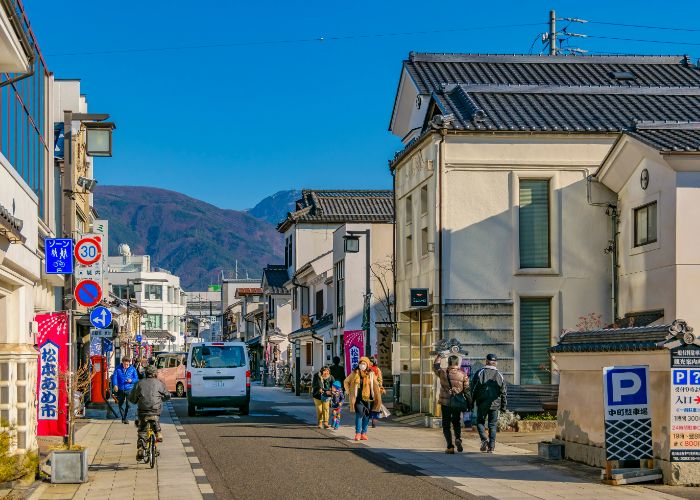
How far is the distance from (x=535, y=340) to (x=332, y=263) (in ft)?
84.6

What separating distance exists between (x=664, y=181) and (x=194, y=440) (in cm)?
1171

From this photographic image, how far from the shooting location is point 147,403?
1811 cm

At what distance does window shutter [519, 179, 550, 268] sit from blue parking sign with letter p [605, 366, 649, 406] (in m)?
12.7

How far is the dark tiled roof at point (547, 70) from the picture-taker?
33125mm

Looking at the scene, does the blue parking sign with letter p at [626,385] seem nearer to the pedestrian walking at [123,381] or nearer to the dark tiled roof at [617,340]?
the dark tiled roof at [617,340]

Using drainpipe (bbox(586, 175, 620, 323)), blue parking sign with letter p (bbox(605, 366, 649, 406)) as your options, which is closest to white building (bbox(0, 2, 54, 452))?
blue parking sign with letter p (bbox(605, 366, 649, 406))

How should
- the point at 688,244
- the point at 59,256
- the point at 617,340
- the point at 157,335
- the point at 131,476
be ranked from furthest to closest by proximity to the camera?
1. the point at 157,335
2. the point at 688,244
3. the point at 59,256
4. the point at 131,476
5. the point at 617,340

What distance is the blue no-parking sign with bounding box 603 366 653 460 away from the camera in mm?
14977

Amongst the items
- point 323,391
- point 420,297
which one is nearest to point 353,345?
point 420,297

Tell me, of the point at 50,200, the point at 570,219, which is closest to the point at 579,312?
the point at 570,219

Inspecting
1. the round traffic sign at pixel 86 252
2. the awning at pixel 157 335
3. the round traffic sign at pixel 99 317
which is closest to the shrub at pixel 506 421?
the round traffic sign at pixel 86 252

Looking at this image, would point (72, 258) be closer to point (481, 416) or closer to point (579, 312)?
point (481, 416)

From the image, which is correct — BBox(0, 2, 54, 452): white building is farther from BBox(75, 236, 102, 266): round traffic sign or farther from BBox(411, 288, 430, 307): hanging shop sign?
BBox(411, 288, 430, 307): hanging shop sign

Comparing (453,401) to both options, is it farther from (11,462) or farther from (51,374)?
(11,462)
